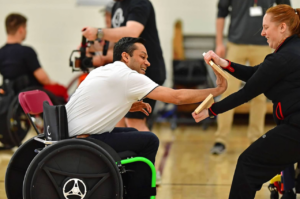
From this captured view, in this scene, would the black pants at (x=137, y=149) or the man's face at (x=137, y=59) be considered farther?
the man's face at (x=137, y=59)

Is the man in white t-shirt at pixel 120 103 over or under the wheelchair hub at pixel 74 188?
over

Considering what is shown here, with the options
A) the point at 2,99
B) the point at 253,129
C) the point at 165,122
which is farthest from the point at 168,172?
the point at 165,122

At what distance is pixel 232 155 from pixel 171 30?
2515 millimetres

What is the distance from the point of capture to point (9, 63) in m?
3.96

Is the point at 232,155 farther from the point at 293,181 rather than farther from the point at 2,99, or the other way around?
the point at 2,99

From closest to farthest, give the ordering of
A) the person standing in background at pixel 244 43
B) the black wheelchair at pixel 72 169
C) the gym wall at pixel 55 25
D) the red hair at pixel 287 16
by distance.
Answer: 1. the black wheelchair at pixel 72 169
2. the red hair at pixel 287 16
3. the person standing in background at pixel 244 43
4. the gym wall at pixel 55 25

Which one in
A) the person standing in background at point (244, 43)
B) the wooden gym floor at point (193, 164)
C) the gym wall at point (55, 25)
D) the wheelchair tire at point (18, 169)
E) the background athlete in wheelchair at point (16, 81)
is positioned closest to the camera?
the wheelchair tire at point (18, 169)

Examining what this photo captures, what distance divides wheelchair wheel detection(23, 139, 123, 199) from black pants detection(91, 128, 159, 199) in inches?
7.3

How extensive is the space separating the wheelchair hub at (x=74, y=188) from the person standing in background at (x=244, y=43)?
6.74 feet

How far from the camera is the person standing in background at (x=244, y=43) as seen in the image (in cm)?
369

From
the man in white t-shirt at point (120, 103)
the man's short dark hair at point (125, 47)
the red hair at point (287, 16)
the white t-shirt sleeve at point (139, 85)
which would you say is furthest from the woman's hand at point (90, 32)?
the red hair at point (287, 16)

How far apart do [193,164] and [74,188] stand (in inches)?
68.0

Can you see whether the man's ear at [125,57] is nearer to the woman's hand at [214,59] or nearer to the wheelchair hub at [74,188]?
the woman's hand at [214,59]

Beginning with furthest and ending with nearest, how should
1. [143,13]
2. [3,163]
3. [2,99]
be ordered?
1. [2,99]
2. [3,163]
3. [143,13]
